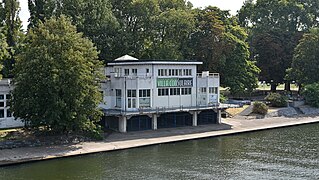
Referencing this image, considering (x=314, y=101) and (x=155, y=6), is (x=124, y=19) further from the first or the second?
(x=314, y=101)

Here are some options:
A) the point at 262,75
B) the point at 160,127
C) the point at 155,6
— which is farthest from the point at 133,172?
the point at 262,75

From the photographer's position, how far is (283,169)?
110 feet

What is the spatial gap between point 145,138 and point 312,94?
34939 millimetres

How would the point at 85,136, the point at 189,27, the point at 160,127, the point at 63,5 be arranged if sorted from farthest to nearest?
the point at 189,27
the point at 63,5
the point at 160,127
the point at 85,136

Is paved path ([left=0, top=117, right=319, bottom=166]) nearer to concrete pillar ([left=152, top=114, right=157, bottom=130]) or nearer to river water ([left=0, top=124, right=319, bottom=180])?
river water ([left=0, top=124, right=319, bottom=180])

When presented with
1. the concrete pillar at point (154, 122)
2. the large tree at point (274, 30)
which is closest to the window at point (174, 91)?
the concrete pillar at point (154, 122)

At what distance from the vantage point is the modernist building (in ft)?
155

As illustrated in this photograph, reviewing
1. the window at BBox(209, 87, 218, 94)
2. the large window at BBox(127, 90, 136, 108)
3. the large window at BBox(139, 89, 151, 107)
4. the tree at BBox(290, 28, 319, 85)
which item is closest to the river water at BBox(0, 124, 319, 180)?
the large window at BBox(139, 89, 151, 107)

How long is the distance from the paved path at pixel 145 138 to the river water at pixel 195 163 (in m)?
0.92

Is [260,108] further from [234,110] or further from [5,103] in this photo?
[5,103]

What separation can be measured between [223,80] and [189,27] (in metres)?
9.94

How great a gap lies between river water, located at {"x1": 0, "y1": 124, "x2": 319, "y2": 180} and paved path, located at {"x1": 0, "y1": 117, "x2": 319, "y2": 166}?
92cm

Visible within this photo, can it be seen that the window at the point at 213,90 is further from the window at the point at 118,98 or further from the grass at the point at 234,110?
the window at the point at 118,98

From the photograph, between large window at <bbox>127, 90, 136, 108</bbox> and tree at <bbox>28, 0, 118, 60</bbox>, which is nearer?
large window at <bbox>127, 90, 136, 108</bbox>
